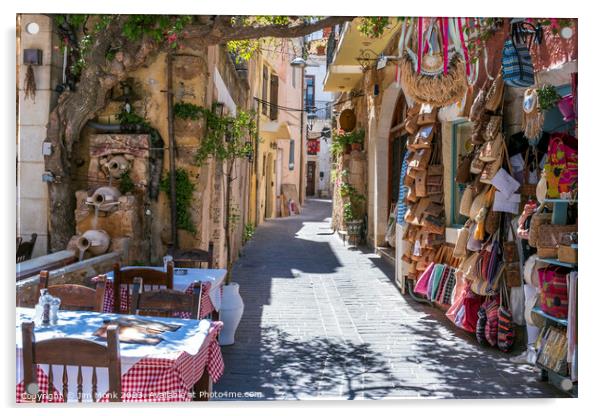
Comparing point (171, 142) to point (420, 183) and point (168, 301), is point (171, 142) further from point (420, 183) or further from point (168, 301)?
point (168, 301)

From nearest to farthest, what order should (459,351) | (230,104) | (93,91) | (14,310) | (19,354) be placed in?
1. (19,354)
2. (14,310)
3. (459,351)
4. (93,91)
5. (230,104)

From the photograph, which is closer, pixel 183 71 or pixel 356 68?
pixel 183 71

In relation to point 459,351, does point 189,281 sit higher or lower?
higher

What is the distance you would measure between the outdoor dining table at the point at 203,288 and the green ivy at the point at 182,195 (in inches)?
47.4

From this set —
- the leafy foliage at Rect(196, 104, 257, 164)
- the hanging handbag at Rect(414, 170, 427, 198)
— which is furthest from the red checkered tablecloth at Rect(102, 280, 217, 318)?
the hanging handbag at Rect(414, 170, 427, 198)

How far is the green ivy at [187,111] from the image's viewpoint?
23.7 ft

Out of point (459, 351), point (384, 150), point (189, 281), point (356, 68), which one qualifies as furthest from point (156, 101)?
point (356, 68)

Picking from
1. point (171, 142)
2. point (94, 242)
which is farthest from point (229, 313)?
point (171, 142)

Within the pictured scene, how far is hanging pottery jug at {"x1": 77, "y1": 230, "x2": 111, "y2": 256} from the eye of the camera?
6.59 m

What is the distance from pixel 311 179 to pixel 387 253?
28921 mm

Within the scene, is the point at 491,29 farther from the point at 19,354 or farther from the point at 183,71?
the point at 19,354

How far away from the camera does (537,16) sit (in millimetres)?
4453

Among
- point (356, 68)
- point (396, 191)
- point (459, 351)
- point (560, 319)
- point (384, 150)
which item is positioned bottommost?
point (459, 351)

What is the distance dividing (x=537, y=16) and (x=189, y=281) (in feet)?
11.5
